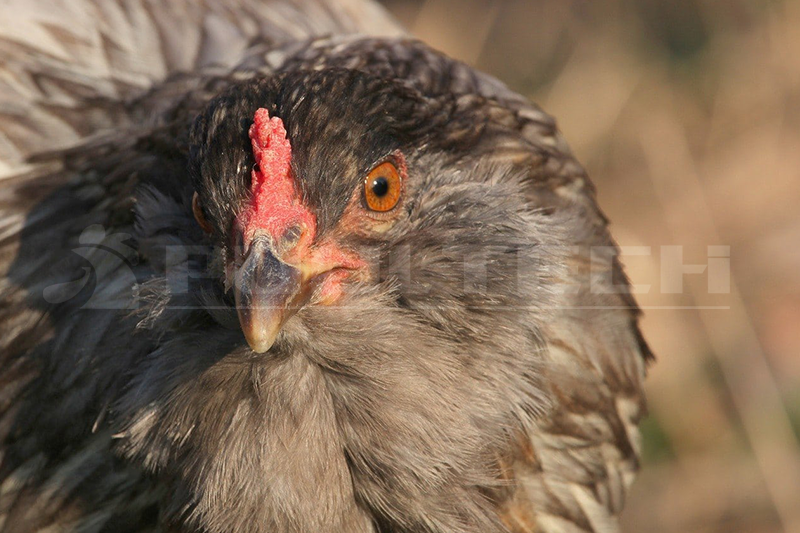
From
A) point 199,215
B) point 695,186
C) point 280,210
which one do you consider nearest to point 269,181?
point 280,210

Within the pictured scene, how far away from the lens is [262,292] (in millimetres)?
2209

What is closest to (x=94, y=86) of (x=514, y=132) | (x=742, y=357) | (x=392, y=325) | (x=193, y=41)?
(x=193, y=41)

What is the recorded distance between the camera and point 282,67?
11.0 feet

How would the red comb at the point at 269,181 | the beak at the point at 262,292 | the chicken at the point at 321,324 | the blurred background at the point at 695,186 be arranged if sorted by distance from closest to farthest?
the beak at the point at 262,292, the red comb at the point at 269,181, the chicken at the point at 321,324, the blurred background at the point at 695,186

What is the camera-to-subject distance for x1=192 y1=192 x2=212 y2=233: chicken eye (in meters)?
2.53

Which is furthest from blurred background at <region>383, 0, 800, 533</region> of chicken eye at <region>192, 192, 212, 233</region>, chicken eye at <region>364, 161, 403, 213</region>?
chicken eye at <region>192, 192, 212, 233</region>

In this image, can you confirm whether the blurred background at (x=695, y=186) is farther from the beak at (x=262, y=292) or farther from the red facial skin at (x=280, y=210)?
the beak at (x=262, y=292)

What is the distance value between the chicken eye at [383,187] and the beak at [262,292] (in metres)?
0.31

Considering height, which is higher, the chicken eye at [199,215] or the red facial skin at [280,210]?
the red facial skin at [280,210]

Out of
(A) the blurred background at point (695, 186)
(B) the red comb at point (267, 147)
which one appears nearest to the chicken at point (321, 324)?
(B) the red comb at point (267, 147)

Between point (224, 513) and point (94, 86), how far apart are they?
6.05 ft

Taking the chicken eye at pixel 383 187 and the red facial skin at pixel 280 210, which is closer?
→ the red facial skin at pixel 280 210

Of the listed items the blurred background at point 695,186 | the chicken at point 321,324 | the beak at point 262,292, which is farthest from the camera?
the blurred background at point 695,186

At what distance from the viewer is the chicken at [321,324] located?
245cm
